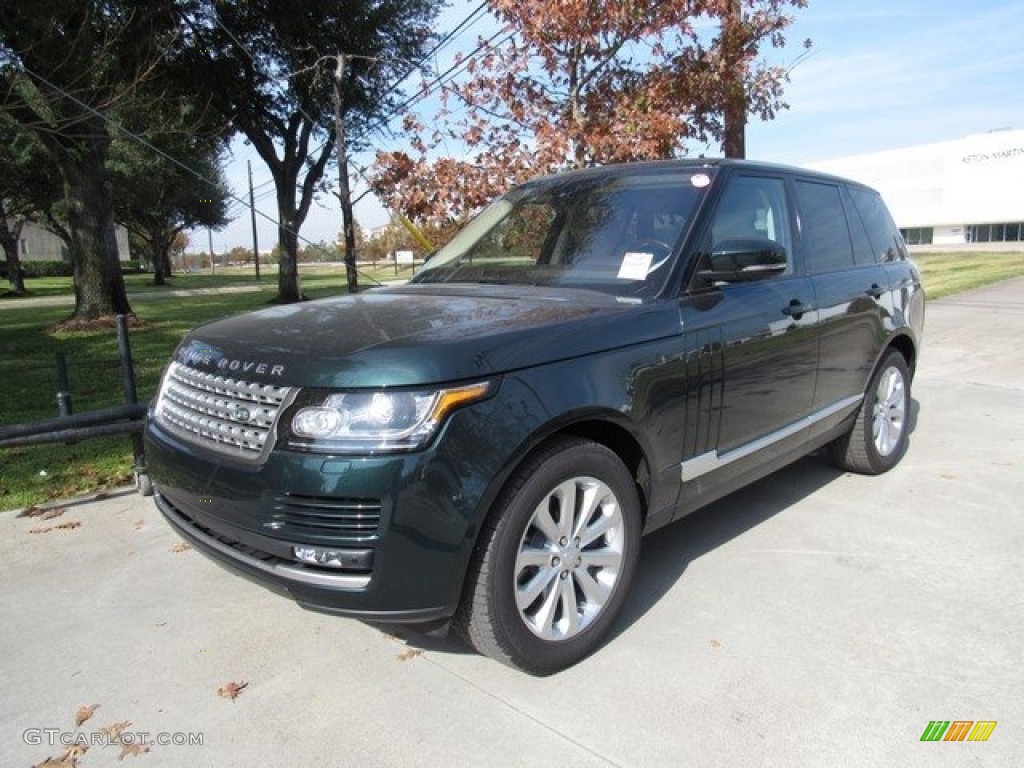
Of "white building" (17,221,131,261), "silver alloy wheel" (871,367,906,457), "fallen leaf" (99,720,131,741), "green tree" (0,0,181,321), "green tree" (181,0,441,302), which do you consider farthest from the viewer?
"white building" (17,221,131,261)

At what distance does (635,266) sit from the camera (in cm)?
348

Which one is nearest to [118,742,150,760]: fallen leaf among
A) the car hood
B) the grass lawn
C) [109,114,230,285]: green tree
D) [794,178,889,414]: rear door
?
the car hood

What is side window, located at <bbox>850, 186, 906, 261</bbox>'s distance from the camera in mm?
5020

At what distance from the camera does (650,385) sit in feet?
10.2

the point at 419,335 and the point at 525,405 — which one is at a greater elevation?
the point at 419,335

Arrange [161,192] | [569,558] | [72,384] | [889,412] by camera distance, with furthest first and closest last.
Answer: [161,192], [72,384], [889,412], [569,558]

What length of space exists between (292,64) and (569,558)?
60.4 ft

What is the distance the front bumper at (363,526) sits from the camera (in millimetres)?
2443

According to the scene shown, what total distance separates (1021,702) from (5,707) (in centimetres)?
357

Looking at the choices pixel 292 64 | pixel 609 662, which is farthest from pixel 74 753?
pixel 292 64

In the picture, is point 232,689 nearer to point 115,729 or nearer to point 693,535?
point 115,729

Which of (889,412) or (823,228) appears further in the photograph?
(889,412)

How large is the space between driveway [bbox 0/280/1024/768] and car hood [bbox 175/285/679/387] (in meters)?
1.16

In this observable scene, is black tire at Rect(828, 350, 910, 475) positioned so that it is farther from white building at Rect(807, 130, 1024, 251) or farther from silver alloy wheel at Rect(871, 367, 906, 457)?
white building at Rect(807, 130, 1024, 251)
